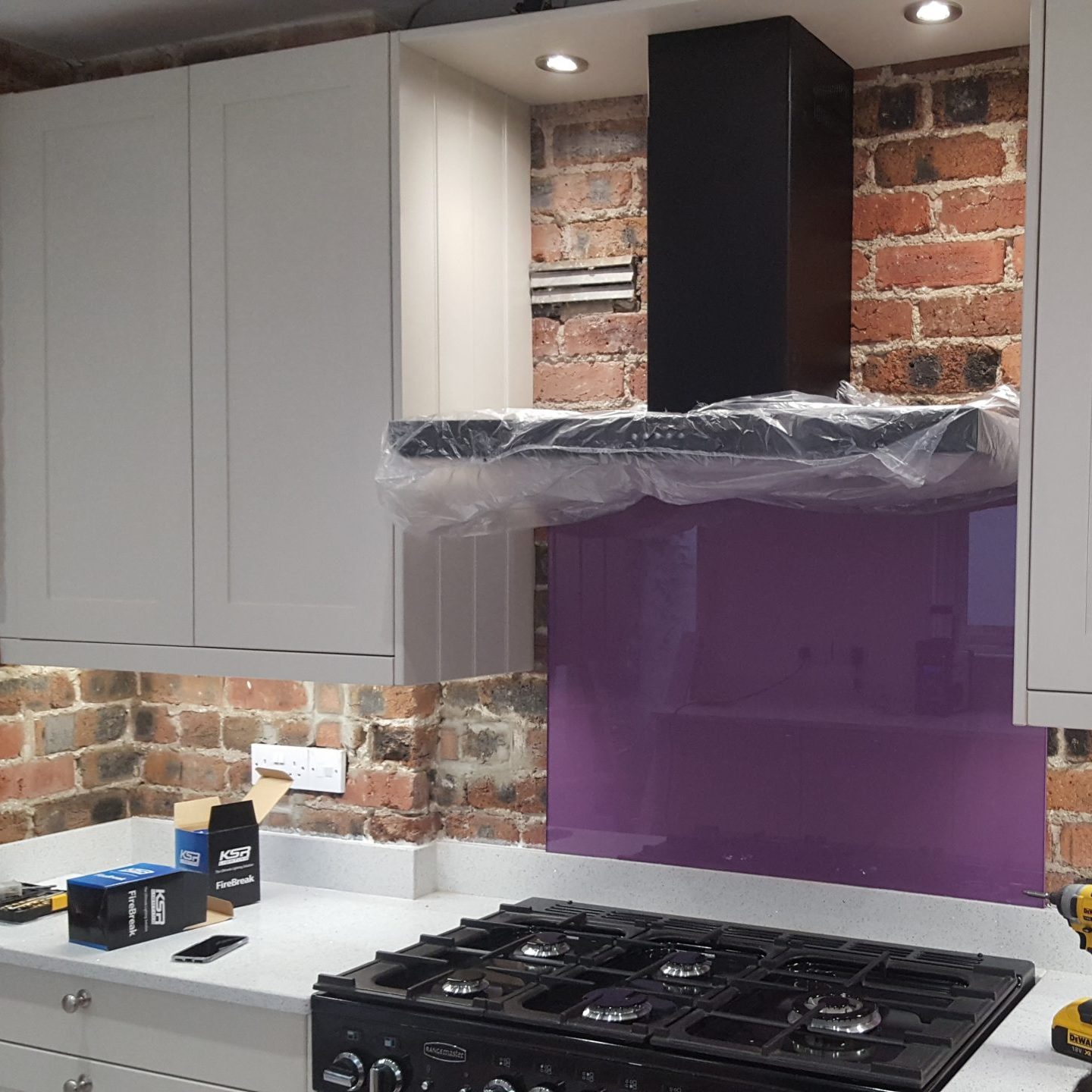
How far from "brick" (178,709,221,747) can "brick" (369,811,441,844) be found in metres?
0.44

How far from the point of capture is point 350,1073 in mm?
2092

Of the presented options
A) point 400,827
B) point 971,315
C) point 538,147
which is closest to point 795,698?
point 971,315

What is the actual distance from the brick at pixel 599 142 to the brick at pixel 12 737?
1550 millimetres

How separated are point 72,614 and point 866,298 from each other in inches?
61.5

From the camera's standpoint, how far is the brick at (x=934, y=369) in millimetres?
2338

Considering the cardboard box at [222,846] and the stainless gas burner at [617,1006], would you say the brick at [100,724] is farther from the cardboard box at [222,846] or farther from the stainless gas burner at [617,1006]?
the stainless gas burner at [617,1006]

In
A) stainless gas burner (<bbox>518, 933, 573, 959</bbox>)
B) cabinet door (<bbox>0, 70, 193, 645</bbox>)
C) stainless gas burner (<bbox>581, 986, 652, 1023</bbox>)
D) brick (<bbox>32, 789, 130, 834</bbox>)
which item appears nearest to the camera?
stainless gas burner (<bbox>581, 986, 652, 1023</bbox>)

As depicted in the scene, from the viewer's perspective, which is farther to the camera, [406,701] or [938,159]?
[406,701]

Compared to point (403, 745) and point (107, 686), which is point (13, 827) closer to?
point (107, 686)

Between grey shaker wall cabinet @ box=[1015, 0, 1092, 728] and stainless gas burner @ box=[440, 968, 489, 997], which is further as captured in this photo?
stainless gas burner @ box=[440, 968, 489, 997]

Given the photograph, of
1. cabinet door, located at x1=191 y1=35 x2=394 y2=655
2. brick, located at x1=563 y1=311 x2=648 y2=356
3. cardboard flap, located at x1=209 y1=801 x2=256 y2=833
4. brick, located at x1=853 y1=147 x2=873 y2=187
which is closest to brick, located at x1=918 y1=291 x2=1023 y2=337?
brick, located at x1=853 y1=147 x2=873 y2=187

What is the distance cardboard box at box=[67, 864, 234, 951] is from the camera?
93.9 inches

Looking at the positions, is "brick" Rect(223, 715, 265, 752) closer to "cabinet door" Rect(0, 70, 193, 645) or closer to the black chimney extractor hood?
"cabinet door" Rect(0, 70, 193, 645)

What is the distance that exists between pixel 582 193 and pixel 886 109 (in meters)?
0.58
